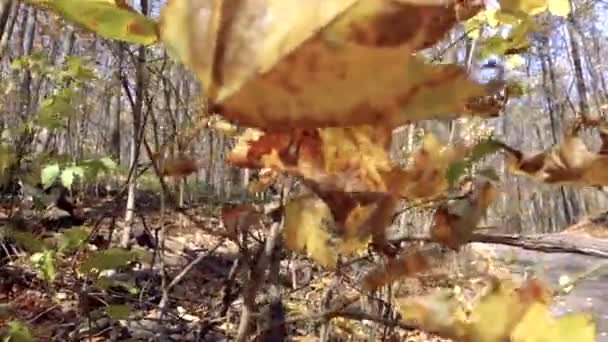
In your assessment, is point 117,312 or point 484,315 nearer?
point 484,315

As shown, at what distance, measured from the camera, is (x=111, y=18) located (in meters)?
0.31

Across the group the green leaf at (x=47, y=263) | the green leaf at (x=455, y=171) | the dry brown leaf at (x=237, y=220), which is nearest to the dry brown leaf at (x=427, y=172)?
the green leaf at (x=455, y=171)

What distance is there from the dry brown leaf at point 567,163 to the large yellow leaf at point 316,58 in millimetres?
142

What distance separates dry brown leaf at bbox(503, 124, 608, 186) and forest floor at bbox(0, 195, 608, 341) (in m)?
0.13

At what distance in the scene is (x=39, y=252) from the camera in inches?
62.6

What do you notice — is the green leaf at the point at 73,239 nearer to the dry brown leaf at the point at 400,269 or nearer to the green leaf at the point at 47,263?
the green leaf at the point at 47,263

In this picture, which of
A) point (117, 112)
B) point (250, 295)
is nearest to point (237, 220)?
point (250, 295)

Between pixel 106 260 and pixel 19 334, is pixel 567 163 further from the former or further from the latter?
pixel 19 334

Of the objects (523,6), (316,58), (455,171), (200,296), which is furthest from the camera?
(200,296)

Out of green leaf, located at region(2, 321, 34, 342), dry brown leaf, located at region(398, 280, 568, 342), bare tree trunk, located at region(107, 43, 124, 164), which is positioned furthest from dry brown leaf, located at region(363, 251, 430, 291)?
green leaf, located at region(2, 321, 34, 342)

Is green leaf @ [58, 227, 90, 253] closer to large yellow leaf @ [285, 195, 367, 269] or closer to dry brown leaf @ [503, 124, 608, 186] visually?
large yellow leaf @ [285, 195, 367, 269]

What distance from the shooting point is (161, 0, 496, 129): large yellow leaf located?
0.74ft

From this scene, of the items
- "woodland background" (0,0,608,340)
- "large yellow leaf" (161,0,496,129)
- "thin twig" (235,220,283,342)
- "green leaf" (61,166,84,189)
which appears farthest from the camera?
"green leaf" (61,166,84,189)

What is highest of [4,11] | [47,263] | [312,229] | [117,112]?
[117,112]
